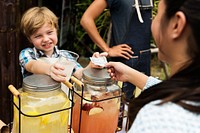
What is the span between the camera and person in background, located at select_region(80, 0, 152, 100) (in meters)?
1.93

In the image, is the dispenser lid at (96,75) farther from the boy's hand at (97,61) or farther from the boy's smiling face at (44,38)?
the boy's smiling face at (44,38)

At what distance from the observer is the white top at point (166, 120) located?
26.5 inches

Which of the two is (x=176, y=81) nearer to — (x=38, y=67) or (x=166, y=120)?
(x=166, y=120)

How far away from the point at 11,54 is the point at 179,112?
→ 1.84 m

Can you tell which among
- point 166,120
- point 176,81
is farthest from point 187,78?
point 166,120

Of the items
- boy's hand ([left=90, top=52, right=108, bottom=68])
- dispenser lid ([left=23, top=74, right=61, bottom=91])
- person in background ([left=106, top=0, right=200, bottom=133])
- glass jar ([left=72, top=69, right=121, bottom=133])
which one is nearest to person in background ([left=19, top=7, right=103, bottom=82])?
boy's hand ([left=90, top=52, right=108, bottom=68])

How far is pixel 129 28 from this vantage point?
1.97m

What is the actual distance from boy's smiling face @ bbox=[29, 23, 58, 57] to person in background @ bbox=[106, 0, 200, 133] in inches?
30.9

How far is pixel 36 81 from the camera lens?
0.98 metres

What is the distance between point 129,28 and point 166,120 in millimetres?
1334

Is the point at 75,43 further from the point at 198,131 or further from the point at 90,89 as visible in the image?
the point at 198,131

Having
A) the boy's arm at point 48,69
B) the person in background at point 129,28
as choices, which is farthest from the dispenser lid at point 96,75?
the person in background at point 129,28

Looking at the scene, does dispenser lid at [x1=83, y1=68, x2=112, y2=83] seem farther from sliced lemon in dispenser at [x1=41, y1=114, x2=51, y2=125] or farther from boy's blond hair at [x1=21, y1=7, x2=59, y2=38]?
boy's blond hair at [x1=21, y1=7, x2=59, y2=38]

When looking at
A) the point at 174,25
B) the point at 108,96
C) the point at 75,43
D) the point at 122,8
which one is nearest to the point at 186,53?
the point at 174,25
